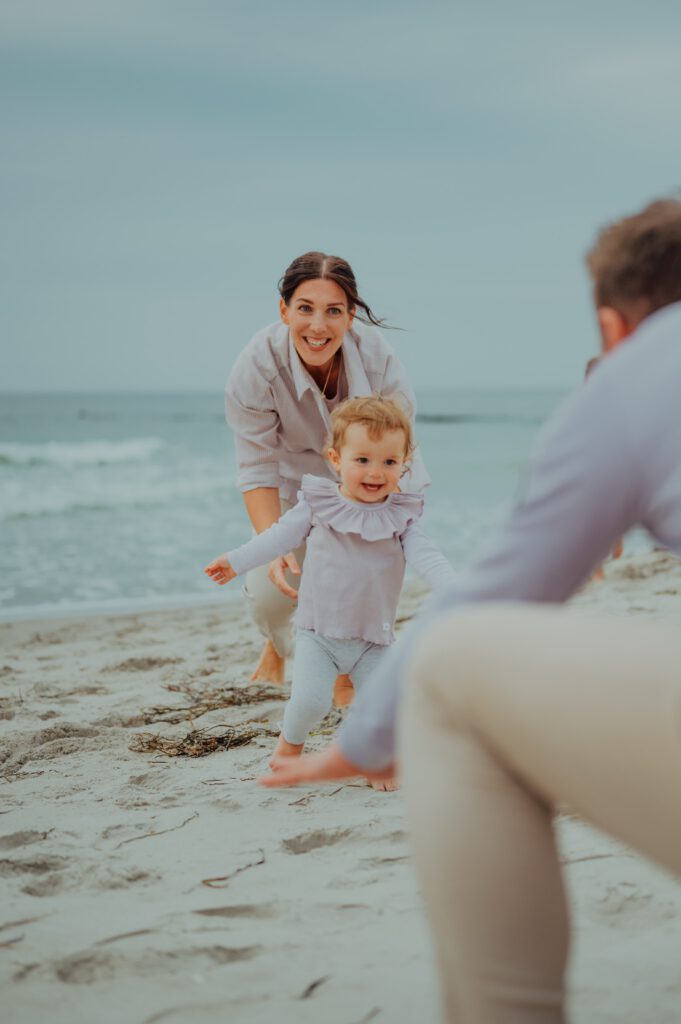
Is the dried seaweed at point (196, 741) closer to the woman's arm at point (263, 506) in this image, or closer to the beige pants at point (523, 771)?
the woman's arm at point (263, 506)

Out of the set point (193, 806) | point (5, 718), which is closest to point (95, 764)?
point (193, 806)

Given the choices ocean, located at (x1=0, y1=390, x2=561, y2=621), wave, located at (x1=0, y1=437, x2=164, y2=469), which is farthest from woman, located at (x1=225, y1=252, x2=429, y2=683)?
wave, located at (x1=0, y1=437, x2=164, y2=469)

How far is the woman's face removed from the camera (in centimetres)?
418

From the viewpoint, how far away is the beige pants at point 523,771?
→ 1.22 metres

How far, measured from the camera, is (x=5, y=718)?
171 inches

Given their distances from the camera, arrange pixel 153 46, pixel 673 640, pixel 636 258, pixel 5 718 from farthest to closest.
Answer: pixel 153 46 → pixel 5 718 → pixel 636 258 → pixel 673 640

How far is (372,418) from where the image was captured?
353cm

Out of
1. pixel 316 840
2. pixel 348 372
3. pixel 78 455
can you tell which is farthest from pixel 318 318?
pixel 78 455

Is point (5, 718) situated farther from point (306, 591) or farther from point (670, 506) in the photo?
point (670, 506)

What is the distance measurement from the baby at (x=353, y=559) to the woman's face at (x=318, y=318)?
0.68 meters

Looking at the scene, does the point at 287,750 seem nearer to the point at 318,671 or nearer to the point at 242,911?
the point at 318,671

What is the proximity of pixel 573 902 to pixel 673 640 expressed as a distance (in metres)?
1.24

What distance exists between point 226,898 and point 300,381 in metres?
2.53

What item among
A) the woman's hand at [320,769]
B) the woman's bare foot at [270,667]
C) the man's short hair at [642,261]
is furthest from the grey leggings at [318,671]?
the man's short hair at [642,261]
